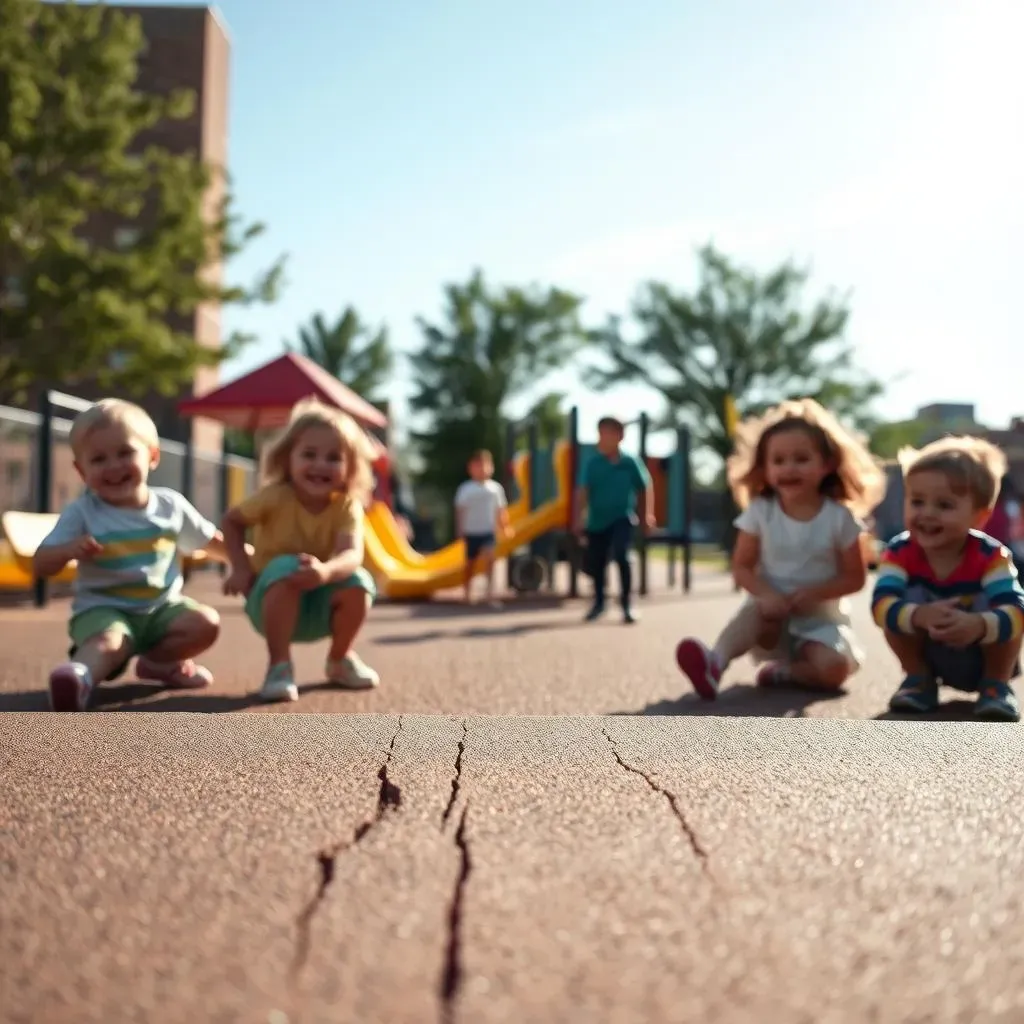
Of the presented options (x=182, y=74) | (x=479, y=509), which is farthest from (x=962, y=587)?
(x=182, y=74)

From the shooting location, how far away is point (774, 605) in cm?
443

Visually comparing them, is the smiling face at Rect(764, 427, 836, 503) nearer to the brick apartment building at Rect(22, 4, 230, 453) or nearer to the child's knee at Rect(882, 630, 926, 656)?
the child's knee at Rect(882, 630, 926, 656)

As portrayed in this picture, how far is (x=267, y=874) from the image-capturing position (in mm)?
1620

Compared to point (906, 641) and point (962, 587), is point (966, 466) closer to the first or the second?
point (962, 587)

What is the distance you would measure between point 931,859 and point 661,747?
828 mm

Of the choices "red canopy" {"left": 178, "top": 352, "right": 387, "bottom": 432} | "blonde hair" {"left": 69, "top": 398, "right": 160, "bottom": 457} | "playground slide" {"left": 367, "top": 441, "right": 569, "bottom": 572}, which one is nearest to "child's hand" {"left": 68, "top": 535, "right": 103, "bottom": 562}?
"blonde hair" {"left": 69, "top": 398, "right": 160, "bottom": 457}

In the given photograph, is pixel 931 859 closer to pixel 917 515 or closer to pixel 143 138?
pixel 917 515

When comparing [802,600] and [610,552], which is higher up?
[610,552]

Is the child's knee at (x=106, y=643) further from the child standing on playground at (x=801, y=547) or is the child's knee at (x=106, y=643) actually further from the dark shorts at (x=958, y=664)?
the dark shorts at (x=958, y=664)

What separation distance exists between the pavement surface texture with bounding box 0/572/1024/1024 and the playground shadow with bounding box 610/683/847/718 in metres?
0.93

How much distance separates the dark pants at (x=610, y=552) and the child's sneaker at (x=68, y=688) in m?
5.16

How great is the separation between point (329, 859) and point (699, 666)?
2.57 meters

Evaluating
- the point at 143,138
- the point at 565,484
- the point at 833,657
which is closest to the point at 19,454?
the point at 565,484

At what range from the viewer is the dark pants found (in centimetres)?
831
